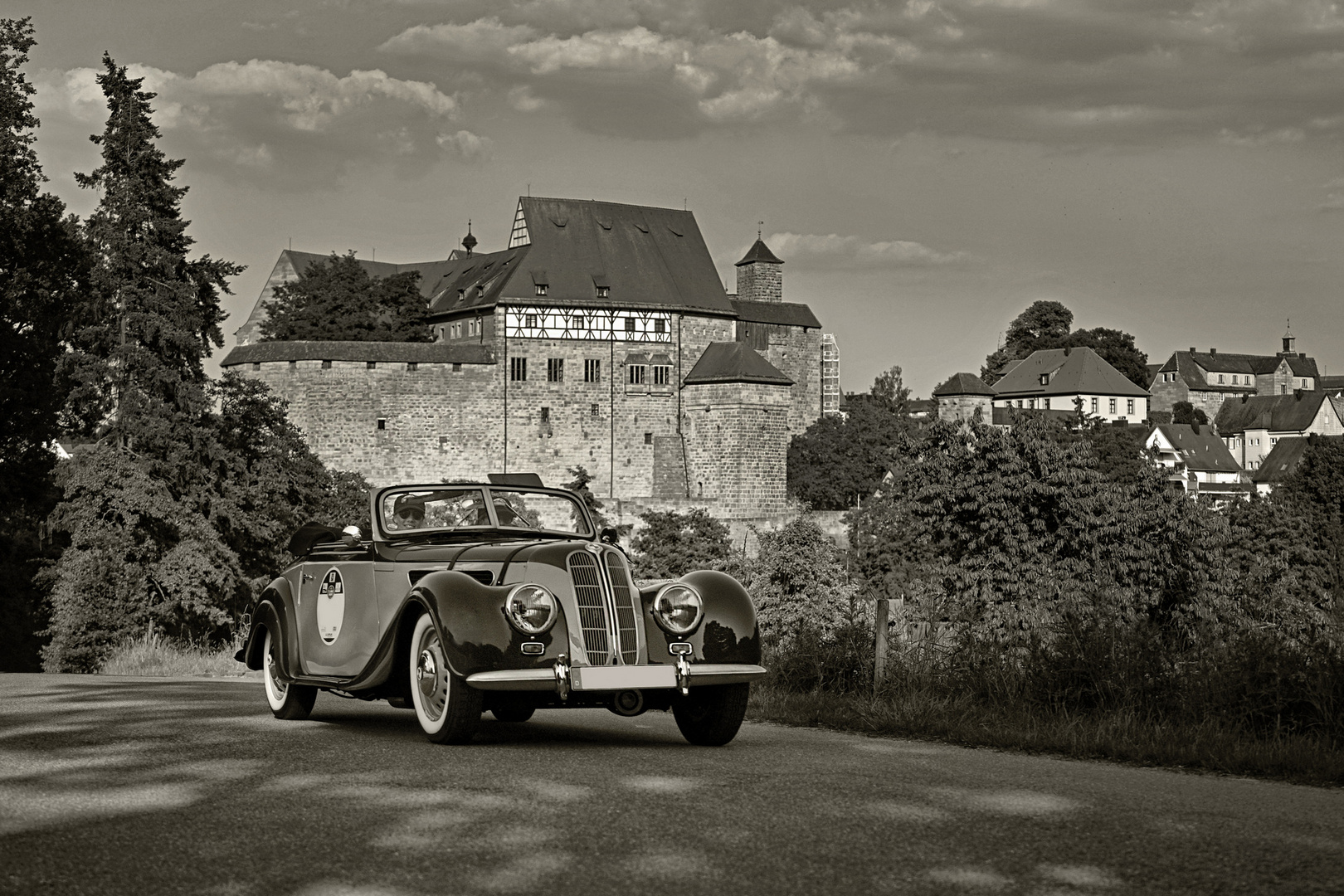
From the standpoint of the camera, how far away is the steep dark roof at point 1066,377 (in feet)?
466

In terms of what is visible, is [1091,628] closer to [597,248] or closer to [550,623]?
[550,623]

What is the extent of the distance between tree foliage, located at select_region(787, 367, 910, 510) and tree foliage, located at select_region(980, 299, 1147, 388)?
56160mm

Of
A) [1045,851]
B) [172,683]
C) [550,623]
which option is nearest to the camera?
[1045,851]

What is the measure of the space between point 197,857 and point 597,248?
3469 inches

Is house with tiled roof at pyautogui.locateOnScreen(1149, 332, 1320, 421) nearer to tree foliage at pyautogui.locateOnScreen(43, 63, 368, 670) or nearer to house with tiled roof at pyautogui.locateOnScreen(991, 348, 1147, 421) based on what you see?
house with tiled roof at pyautogui.locateOnScreen(991, 348, 1147, 421)

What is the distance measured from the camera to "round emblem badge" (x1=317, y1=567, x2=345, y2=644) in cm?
1021

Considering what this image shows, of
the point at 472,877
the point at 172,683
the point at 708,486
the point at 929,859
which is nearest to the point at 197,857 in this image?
the point at 472,877

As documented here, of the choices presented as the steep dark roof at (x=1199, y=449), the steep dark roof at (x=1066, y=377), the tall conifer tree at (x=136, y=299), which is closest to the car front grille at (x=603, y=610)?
the tall conifer tree at (x=136, y=299)

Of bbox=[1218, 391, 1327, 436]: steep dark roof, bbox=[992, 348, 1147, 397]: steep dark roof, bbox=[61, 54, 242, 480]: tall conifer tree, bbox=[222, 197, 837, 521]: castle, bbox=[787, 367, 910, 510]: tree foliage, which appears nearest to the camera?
bbox=[61, 54, 242, 480]: tall conifer tree

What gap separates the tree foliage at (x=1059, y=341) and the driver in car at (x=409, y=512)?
5638 inches

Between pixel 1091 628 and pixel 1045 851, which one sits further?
pixel 1091 628

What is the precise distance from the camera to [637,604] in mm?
9062

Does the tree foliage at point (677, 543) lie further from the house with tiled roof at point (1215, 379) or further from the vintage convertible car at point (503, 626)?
the house with tiled roof at point (1215, 379)

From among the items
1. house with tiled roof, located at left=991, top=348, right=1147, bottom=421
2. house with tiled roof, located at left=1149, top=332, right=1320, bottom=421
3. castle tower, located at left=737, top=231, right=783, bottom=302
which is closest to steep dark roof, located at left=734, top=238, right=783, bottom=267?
castle tower, located at left=737, top=231, right=783, bottom=302
